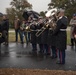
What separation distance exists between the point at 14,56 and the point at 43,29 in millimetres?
1642

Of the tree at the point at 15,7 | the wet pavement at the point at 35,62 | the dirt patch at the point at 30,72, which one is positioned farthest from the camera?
the tree at the point at 15,7

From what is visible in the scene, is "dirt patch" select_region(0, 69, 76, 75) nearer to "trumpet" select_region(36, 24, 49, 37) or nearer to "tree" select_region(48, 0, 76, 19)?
"trumpet" select_region(36, 24, 49, 37)

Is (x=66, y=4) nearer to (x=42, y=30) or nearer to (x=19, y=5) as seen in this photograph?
(x=19, y=5)

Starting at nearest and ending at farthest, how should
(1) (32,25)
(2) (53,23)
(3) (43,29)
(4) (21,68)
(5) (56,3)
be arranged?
(4) (21,68) → (2) (53,23) → (3) (43,29) → (1) (32,25) → (5) (56,3)

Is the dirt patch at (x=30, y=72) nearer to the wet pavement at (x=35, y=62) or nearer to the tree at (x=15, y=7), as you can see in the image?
the wet pavement at (x=35, y=62)

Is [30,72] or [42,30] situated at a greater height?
[42,30]

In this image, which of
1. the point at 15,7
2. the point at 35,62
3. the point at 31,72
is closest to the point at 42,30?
the point at 35,62

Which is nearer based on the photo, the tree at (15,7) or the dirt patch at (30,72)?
the dirt patch at (30,72)

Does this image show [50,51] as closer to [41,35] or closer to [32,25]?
[41,35]

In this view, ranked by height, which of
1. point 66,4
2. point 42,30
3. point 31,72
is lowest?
point 31,72

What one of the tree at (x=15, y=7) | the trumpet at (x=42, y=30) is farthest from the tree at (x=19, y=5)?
the trumpet at (x=42, y=30)

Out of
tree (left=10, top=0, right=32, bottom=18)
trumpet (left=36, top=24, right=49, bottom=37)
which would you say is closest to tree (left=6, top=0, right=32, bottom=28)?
tree (left=10, top=0, right=32, bottom=18)

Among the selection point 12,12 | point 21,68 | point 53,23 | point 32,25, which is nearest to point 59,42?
point 53,23

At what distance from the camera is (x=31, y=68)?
9.80 metres
